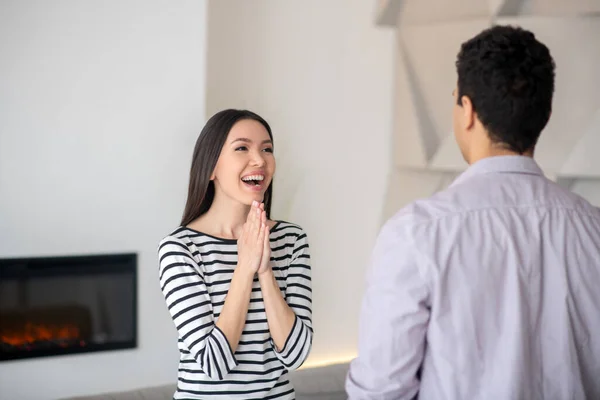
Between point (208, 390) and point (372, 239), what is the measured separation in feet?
8.28

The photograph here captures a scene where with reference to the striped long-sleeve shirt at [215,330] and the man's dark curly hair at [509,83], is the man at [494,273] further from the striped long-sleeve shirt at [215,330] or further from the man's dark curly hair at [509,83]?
the striped long-sleeve shirt at [215,330]

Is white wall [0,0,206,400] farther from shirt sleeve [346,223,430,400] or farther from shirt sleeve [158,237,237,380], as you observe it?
shirt sleeve [346,223,430,400]

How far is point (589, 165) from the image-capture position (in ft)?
10.2

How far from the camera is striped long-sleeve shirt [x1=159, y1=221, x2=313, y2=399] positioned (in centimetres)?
158

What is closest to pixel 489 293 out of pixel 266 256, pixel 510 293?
pixel 510 293

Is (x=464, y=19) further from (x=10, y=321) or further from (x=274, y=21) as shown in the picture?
(x=10, y=321)

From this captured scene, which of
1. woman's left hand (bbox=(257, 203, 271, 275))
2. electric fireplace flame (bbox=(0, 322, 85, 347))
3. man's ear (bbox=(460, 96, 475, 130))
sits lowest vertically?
electric fireplace flame (bbox=(0, 322, 85, 347))

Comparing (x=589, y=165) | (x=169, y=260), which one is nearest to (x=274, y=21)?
(x=589, y=165)

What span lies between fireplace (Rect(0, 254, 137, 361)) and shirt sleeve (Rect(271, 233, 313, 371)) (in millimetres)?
1544

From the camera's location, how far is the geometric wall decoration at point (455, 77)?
312 centimetres

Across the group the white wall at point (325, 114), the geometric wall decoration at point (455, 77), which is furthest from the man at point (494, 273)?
Answer: the white wall at point (325, 114)

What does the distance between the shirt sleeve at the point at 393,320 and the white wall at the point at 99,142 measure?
79.5 inches

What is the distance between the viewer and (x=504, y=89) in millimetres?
1261

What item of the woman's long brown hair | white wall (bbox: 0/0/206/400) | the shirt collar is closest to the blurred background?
white wall (bbox: 0/0/206/400)
